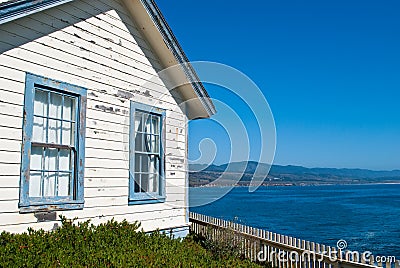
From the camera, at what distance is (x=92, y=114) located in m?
7.02

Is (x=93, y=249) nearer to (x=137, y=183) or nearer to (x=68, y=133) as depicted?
(x=68, y=133)

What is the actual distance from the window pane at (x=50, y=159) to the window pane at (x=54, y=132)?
0.54ft

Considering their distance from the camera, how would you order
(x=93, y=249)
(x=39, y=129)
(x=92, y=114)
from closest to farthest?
(x=93, y=249)
(x=39, y=129)
(x=92, y=114)

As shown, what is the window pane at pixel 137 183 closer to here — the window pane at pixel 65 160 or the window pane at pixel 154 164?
the window pane at pixel 154 164

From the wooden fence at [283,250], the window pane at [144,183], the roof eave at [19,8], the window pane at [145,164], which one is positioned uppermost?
the roof eave at [19,8]

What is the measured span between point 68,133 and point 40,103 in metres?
0.73

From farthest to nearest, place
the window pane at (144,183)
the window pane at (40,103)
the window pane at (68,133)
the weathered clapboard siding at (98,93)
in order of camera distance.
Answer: the window pane at (144,183) → the window pane at (68,133) → the window pane at (40,103) → the weathered clapboard siding at (98,93)

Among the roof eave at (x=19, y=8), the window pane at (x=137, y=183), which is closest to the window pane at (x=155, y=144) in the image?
the window pane at (x=137, y=183)

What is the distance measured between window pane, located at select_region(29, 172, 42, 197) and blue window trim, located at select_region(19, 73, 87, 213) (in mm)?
126

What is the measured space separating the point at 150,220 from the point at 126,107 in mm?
2517

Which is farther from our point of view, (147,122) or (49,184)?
(147,122)

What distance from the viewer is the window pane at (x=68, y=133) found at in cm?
656

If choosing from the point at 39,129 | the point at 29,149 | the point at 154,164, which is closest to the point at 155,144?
the point at 154,164

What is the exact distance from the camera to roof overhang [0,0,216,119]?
8.19m
